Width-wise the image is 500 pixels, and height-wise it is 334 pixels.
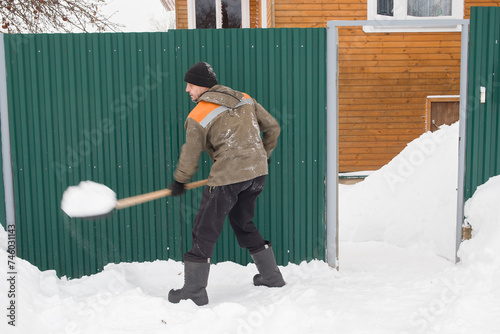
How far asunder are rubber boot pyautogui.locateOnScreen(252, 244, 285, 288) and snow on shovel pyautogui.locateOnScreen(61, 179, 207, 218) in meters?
Answer: 0.76

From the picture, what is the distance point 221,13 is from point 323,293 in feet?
29.4

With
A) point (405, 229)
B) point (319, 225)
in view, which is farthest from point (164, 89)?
point (405, 229)

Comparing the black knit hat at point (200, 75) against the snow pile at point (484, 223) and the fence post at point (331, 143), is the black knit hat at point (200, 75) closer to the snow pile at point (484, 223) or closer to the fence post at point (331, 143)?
the fence post at point (331, 143)

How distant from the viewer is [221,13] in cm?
1110

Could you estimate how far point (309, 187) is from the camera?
167 inches

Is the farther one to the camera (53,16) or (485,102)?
(53,16)

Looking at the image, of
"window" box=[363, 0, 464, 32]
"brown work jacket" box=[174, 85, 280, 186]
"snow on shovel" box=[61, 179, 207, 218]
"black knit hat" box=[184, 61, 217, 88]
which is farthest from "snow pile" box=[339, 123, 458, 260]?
"window" box=[363, 0, 464, 32]

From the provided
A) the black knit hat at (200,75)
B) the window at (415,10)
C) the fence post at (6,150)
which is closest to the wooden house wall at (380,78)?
the window at (415,10)

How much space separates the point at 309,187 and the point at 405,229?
1.94 meters

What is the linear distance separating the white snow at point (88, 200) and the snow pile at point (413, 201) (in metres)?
3.03

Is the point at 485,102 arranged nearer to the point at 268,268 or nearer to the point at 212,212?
the point at 268,268

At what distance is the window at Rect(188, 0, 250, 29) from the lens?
1095 centimetres

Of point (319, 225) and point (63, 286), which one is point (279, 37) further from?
point (63, 286)

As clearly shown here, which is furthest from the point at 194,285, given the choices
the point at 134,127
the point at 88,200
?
the point at 134,127
